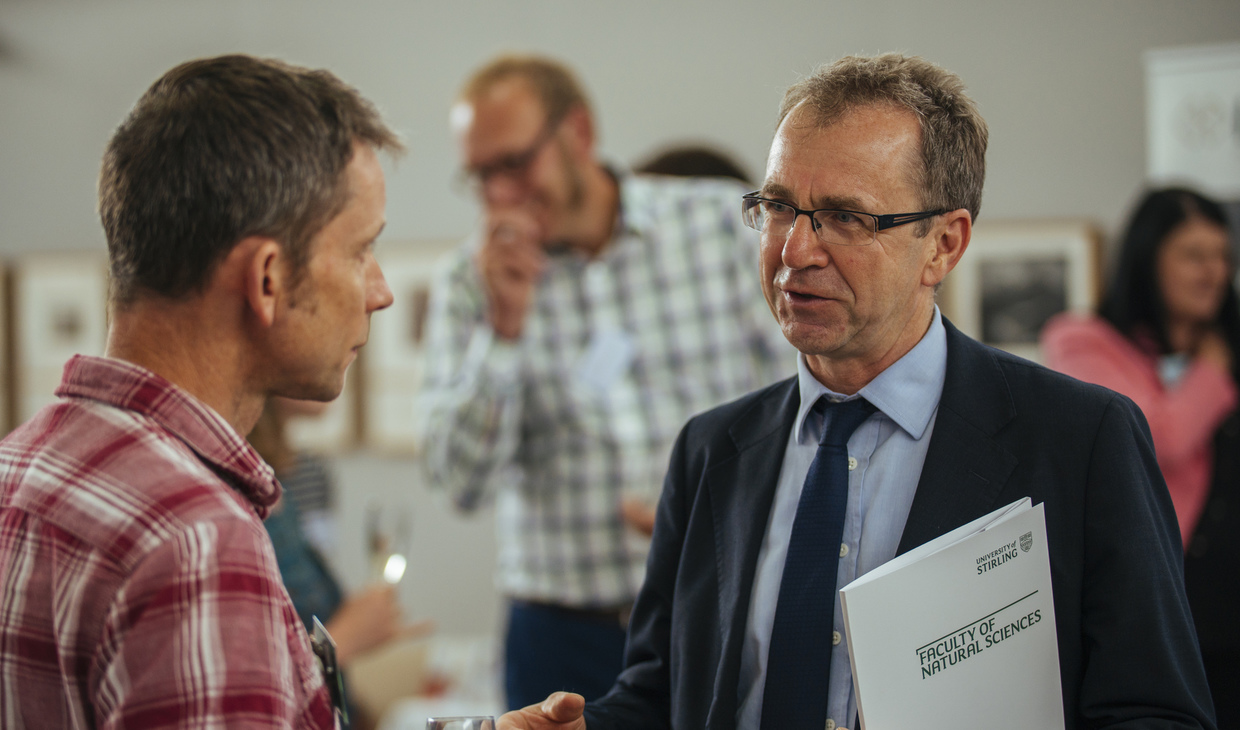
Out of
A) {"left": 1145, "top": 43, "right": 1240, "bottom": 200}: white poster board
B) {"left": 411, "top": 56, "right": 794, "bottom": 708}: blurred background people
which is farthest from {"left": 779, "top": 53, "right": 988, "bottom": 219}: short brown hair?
{"left": 1145, "top": 43, "right": 1240, "bottom": 200}: white poster board

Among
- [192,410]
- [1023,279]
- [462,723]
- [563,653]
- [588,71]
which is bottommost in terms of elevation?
[563,653]

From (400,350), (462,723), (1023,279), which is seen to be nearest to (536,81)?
(462,723)

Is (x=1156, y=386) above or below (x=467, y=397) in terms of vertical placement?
below

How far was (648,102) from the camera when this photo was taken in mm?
4121

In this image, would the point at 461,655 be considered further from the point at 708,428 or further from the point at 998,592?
the point at 998,592

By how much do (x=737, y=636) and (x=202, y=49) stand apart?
4.41 metres

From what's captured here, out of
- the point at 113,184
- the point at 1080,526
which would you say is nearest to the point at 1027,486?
the point at 1080,526

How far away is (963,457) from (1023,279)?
275 cm

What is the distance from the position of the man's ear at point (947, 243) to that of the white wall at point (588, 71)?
1.96 m

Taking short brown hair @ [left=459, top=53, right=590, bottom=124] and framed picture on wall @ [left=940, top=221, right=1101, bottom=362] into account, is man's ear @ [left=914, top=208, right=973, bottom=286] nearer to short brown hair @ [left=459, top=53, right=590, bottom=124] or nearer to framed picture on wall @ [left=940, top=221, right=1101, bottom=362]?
short brown hair @ [left=459, top=53, right=590, bottom=124]

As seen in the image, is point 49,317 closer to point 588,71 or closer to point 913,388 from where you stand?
point 588,71

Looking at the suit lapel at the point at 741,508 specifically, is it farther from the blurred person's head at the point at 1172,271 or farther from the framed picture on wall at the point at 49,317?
the framed picture on wall at the point at 49,317

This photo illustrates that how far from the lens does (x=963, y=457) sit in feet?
3.78

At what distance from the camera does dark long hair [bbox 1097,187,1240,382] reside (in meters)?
2.74
